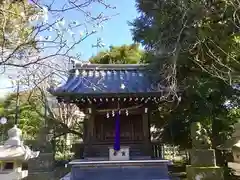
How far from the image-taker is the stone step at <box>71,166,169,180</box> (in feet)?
25.2

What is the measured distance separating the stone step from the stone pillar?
4.12 feet

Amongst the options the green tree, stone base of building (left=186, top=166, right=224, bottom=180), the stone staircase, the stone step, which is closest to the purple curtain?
the stone staircase

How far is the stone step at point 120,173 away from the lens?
25.2 feet

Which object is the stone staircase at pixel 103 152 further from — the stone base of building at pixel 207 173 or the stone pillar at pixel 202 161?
the stone base of building at pixel 207 173

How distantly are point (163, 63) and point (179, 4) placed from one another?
1805 mm

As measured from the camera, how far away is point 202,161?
21.4 ft

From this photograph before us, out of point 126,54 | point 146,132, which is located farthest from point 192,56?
point 126,54

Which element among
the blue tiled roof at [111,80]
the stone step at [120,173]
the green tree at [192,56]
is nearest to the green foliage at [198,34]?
the green tree at [192,56]

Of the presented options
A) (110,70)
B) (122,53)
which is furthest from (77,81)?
(122,53)

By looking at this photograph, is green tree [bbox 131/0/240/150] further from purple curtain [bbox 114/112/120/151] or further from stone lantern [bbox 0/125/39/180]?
stone lantern [bbox 0/125/39/180]

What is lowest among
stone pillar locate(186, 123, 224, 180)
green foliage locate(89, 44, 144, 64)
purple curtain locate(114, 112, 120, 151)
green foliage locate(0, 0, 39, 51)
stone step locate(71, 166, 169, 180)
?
stone step locate(71, 166, 169, 180)

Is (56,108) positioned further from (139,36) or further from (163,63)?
(163,63)

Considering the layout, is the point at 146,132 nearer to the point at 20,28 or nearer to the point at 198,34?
the point at 198,34

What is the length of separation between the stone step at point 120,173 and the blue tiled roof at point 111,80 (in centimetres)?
224
